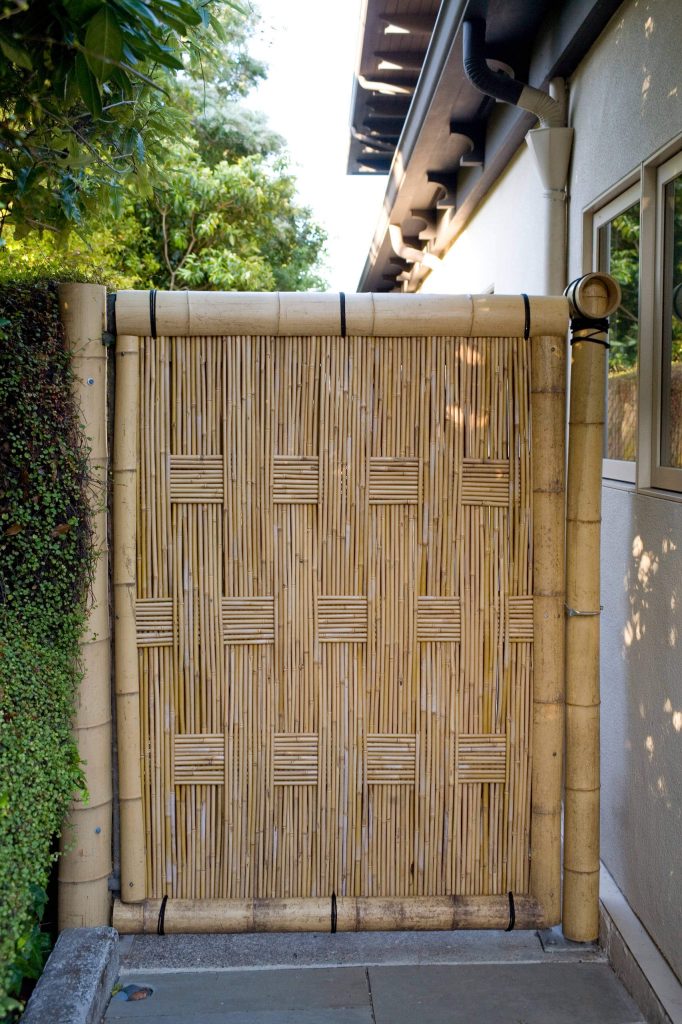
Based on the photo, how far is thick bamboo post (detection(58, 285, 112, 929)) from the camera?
2.81 m

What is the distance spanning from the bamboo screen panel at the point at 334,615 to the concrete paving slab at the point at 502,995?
28cm

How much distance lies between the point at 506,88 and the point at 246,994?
3.53m

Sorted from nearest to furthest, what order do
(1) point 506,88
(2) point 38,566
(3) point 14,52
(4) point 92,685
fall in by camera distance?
(3) point 14,52 < (2) point 38,566 < (4) point 92,685 < (1) point 506,88

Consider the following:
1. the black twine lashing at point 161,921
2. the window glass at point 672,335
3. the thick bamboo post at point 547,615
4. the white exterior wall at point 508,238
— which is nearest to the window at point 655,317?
the window glass at point 672,335

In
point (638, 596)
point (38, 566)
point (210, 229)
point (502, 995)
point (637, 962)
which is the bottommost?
point (502, 995)

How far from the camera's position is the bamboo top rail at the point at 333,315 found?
2.86 meters

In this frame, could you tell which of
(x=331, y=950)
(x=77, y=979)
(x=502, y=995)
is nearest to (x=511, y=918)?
(x=502, y=995)

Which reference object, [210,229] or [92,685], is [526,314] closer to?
[92,685]

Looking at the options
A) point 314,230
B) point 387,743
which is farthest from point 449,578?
point 314,230

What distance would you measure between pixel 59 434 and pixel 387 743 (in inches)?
54.6

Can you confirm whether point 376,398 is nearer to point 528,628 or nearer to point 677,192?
point 528,628

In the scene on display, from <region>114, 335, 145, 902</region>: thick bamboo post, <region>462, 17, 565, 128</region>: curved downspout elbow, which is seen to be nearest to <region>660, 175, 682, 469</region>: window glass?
<region>462, 17, 565, 128</region>: curved downspout elbow

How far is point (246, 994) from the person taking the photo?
2.68 m

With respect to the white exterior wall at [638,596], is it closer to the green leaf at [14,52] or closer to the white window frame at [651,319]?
the white window frame at [651,319]
